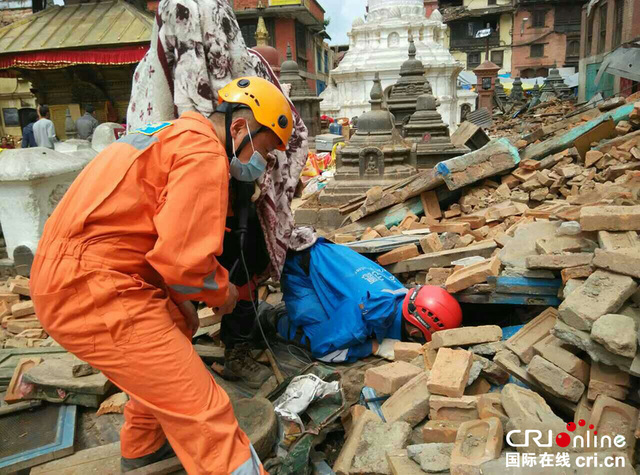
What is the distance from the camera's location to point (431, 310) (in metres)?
3.16

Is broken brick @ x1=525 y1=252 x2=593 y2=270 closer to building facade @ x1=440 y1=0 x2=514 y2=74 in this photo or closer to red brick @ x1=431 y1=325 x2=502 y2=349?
red brick @ x1=431 y1=325 x2=502 y2=349

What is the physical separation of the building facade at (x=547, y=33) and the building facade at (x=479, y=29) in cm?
91

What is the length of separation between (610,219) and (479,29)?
44.7 meters

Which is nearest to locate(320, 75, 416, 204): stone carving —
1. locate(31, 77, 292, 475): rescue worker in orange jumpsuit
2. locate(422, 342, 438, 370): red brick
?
locate(422, 342, 438, 370): red brick

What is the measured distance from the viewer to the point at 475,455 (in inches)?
79.4

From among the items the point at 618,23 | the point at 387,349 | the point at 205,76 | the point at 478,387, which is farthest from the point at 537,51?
the point at 478,387

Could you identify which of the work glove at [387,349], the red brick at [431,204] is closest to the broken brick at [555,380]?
the work glove at [387,349]

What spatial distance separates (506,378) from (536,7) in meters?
45.0

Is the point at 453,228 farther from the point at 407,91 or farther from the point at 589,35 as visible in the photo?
the point at 589,35

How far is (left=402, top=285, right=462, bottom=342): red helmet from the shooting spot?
10.4 ft

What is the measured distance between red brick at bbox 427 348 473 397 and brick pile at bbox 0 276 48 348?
2.95 metres

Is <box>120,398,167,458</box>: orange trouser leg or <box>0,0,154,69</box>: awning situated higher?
<box>0,0,154,69</box>: awning

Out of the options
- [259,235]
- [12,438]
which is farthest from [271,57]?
[12,438]

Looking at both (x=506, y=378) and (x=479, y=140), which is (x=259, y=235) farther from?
(x=479, y=140)
